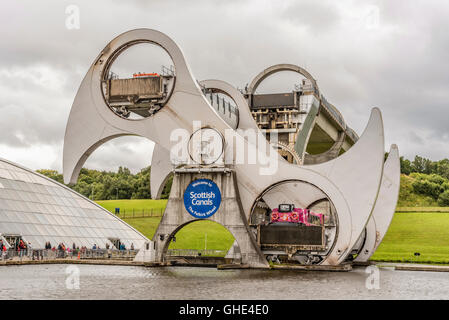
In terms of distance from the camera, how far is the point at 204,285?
2428 centimetres

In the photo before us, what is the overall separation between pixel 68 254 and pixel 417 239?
38726 millimetres

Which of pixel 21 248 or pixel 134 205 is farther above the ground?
pixel 134 205

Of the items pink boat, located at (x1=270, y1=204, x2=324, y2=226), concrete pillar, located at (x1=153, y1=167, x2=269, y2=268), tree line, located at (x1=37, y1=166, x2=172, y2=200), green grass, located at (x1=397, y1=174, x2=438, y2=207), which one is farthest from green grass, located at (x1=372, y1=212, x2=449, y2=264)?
tree line, located at (x1=37, y1=166, x2=172, y2=200)

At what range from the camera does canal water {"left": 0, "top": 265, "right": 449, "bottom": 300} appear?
795 inches

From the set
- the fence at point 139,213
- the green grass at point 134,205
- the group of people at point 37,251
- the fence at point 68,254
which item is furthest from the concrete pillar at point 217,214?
the green grass at point 134,205

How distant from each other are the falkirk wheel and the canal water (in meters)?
4.36

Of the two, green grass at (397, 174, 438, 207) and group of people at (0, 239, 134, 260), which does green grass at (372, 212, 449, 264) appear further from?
group of people at (0, 239, 134, 260)

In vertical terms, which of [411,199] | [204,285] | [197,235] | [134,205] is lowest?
[204,285]

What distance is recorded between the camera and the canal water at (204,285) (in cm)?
2019

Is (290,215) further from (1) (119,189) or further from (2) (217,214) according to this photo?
(1) (119,189)

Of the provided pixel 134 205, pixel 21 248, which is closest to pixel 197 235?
pixel 134 205

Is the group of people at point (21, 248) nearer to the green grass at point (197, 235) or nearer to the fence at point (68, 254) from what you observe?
the fence at point (68, 254)

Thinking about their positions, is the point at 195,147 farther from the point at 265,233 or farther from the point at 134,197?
the point at 134,197

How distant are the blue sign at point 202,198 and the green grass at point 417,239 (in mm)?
19027
